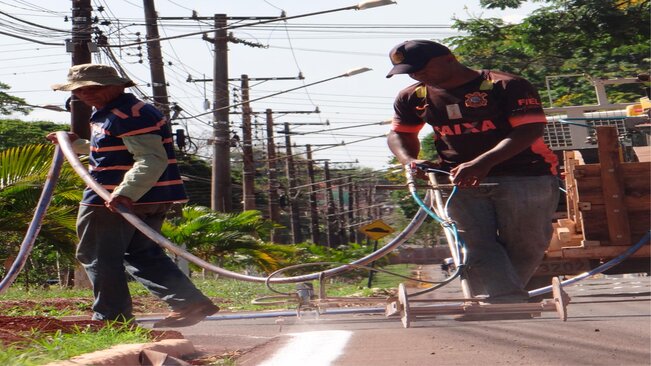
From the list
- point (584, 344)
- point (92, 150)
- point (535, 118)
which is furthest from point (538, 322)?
point (92, 150)

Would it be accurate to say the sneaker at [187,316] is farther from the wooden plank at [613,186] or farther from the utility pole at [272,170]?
the utility pole at [272,170]

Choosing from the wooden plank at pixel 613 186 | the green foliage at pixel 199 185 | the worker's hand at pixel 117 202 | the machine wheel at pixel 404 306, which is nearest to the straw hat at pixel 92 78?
the worker's hand at pixel 117 202

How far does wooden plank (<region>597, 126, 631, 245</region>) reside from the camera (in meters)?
9.89

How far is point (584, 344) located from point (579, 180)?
3.83m

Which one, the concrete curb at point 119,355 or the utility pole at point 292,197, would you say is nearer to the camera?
the concrete curb at point 119,355

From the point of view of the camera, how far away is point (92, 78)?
255 inches

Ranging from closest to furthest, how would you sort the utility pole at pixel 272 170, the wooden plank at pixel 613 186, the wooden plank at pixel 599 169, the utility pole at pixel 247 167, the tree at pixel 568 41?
the wooden plank at pixel 613 186 → the wooden plank at pixel 599 169 → the tree at pixel 568 41 → the utility pole at pixel 247 167 → the utility pole at pixel 272 170

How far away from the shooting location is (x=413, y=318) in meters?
5.39

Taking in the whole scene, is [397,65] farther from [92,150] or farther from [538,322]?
[538,322]

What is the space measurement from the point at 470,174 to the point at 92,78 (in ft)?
7.50

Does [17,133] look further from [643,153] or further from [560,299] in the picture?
[560,299]

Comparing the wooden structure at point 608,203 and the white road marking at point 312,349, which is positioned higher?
the wooden structure at point 608,203

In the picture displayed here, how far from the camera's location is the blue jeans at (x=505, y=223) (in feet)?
19.6

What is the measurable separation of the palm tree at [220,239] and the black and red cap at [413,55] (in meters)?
14.9
